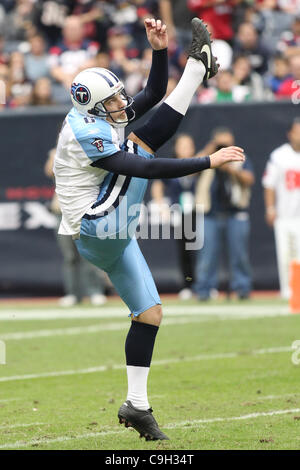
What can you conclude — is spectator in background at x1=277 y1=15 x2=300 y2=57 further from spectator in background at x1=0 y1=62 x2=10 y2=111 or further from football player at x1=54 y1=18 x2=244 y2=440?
football player at x1=54 y1=18 x2=244 y2=440

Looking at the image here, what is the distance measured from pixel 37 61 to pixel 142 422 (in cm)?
1075

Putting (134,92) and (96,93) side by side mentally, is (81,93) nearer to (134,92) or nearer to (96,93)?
(96,93)

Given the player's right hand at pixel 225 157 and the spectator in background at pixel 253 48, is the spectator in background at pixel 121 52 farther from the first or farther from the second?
the player's right hand at pixel 225 157

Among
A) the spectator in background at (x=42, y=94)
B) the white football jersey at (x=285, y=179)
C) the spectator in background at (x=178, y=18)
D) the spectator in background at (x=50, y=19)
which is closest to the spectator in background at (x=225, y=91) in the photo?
the white football jersey at (x=285, y=179)

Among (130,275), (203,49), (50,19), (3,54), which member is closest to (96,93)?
(203,49)

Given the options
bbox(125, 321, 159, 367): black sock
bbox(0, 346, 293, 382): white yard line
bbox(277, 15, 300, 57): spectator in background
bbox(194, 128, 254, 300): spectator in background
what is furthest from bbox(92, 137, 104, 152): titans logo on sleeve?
bbox(277, 15, 300, 57): spectator in background

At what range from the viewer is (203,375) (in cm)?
750

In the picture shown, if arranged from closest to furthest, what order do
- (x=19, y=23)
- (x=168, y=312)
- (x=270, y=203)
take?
(x=168, y=312) < (x=270, y=203) < (x=19, y=23)

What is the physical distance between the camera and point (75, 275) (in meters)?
12.8

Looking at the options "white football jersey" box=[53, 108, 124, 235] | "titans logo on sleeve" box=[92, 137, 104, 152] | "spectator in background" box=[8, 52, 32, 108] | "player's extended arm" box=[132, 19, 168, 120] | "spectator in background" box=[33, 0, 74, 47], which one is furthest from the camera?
"spectator in background" box=[33, 0, 74, 47]

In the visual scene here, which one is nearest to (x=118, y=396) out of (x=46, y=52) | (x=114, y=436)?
(x=114, y=436)

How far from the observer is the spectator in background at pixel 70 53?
14914mm

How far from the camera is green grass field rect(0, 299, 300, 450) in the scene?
17.9 feet

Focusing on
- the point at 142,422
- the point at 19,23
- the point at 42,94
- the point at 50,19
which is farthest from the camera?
the point at 19,23
